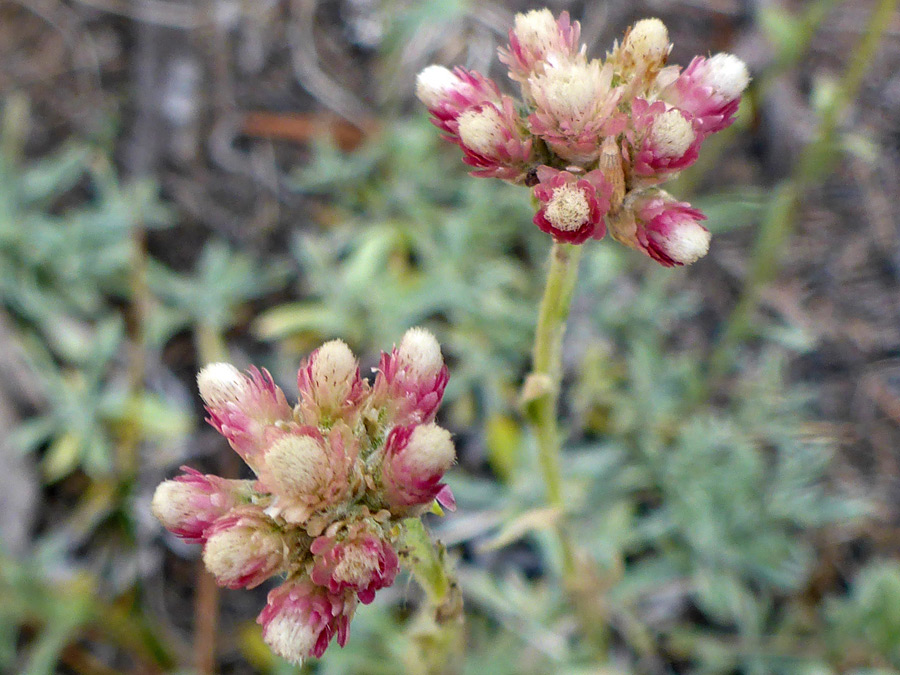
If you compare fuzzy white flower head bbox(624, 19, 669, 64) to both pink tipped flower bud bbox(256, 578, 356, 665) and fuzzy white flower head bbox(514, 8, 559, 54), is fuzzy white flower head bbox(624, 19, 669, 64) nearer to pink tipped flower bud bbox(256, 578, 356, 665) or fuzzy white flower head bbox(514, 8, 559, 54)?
fuzzy white flower head bbox(514, 8, 559, 54)

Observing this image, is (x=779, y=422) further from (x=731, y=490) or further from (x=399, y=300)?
(x=399, y=300)

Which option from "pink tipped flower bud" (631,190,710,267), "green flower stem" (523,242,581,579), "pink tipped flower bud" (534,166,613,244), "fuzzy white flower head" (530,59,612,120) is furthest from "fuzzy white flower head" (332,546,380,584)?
"fuzzy white flower head" (530,59,612,120)

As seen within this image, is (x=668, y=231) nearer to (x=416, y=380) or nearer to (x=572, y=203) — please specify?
(x=572, y=203)

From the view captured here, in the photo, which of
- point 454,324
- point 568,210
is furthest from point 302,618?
point 454,324

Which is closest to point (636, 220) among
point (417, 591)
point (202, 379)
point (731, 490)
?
point (202, 379)

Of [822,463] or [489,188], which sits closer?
[822,463]

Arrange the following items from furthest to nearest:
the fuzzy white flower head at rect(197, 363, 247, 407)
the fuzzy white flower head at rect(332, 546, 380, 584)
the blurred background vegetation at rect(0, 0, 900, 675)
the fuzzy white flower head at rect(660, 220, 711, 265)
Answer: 1. the blurred background vegetation at rect(0, 0, 900, 675)
2. the fuzzy white flower head at rect(197, 363, 247, 407)
3. the fuzzy white flower head at rect(660, 220, 711, 265)
4. the fuzzy white flower head at rect(332, 546, 380, 584)

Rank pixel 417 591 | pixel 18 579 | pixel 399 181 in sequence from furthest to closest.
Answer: pixel 399 181, pixel 417 591, pixel 18 579

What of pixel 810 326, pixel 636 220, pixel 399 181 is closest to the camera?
pixel 636 220
